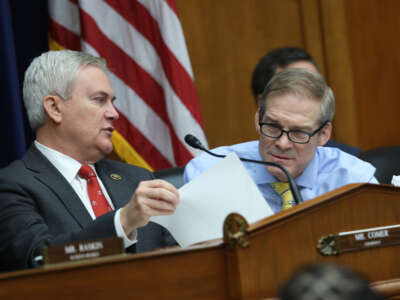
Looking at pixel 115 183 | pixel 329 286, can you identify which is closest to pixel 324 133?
pixel 115 183

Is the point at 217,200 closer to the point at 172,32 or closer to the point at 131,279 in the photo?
the point at 131,279

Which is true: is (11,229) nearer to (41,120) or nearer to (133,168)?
(41,120)

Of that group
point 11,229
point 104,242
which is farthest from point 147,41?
point 104,242

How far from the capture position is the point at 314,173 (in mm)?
2340

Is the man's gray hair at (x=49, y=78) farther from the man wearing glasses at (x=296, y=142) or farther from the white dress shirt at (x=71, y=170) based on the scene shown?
the man wearing glasses at (x=296, y=142)

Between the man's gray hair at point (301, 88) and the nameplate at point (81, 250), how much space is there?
1063 millimetres

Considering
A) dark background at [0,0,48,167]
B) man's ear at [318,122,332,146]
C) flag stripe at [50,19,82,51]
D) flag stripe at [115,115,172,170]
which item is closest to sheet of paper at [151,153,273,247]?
man's ear at [318,122,332,146]

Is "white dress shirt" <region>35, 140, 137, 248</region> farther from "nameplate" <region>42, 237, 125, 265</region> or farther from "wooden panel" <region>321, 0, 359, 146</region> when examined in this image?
→ "wooden panel" <region>321, 0, 359, 146</region>

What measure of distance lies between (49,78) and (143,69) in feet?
3.14

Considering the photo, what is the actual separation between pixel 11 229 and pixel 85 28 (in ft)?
4.74

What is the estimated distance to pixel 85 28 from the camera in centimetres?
318

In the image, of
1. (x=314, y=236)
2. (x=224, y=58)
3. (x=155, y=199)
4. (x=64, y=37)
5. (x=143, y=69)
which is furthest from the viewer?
(x=224, y=58)

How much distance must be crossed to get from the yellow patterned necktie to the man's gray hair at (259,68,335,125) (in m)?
0.24

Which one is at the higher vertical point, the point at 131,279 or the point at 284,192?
the point at 284,192
